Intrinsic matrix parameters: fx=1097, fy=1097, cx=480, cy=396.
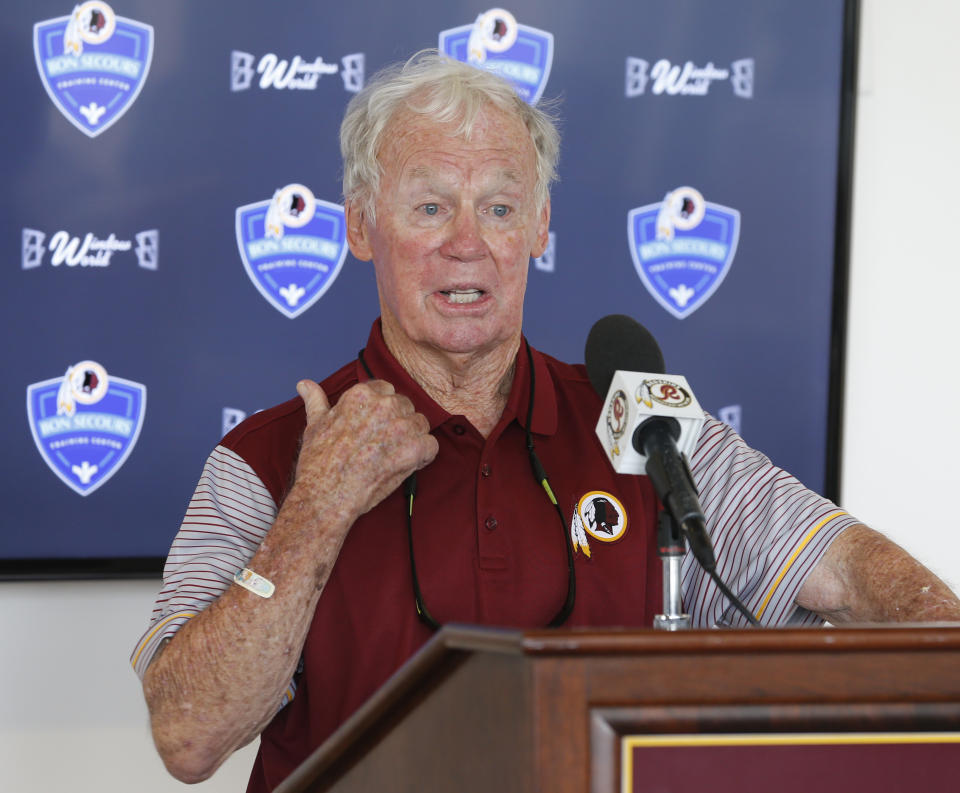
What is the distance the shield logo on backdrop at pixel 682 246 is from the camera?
2248 mm

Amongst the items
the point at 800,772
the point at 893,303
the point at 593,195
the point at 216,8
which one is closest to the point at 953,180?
the point at 893,303

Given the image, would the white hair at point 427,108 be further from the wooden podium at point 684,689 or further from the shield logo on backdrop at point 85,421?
the wooden podium at point 684,689

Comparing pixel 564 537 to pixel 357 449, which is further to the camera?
pixel 564 537

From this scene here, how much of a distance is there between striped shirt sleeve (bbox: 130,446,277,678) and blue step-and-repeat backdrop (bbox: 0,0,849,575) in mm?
761

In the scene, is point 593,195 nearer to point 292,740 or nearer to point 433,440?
point 433,440

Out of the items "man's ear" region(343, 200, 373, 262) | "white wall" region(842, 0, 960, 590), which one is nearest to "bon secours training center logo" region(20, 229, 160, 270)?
"man's ear" region(343, 200, 373, 262)

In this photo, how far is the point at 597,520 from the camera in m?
1.44

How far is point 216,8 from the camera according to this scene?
7.02 ft

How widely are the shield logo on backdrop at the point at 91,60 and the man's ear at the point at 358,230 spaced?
76 cm

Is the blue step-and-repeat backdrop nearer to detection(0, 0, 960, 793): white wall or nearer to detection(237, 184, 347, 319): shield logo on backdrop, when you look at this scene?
detection(237, 184, 347, 319): shield logo on backdrop

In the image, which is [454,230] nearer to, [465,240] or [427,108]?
[465,240]

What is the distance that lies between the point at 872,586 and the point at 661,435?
1.55 ft

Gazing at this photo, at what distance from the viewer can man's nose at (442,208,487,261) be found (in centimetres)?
147

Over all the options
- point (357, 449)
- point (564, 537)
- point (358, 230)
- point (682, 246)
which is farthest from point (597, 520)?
point (682, 246)
